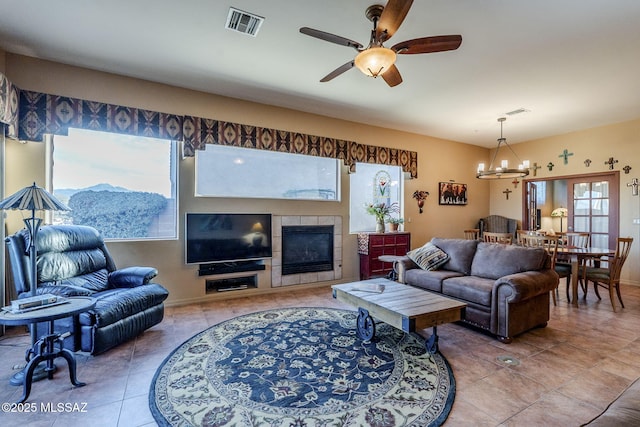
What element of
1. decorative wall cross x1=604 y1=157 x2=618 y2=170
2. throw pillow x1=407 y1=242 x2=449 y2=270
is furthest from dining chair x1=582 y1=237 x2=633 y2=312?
decorative wall cross x1=604 y1=157 x2=618 y2=170

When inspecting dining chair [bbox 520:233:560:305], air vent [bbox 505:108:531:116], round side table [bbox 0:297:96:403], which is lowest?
round side table [bbox 0:297:96:403]

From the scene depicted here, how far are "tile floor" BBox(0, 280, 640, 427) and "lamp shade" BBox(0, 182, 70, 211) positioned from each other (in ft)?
4.36

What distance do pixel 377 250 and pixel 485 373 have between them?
3108mm

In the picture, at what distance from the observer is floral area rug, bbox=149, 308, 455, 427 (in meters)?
1.86

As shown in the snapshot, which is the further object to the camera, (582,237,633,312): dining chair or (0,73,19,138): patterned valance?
(582,237,633,312): dining chair

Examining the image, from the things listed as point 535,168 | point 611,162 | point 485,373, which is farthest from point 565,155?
point 485,373

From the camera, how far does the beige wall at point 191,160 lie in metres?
3.38

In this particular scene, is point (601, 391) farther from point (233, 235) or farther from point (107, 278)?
point (107, 278)

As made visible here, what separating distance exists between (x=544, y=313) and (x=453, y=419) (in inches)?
88.0

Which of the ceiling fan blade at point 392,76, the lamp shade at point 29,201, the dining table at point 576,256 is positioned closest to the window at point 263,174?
the lamp shade at point 29,201

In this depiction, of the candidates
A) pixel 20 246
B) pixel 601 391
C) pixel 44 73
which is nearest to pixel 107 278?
pixel 20 246

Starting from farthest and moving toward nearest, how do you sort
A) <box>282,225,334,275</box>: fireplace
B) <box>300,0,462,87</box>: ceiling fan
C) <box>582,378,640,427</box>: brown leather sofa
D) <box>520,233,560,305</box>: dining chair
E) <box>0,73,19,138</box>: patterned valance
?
<box>282,225,334,275</box>: fireplace, <box>520,233,560,305</box>: dining chair, <box>0,73,19,138</box>: patterned valance, <box>300,0,462,87</box>: ceiling fan, <box>582,378,640,427</box>: brown leather sofa

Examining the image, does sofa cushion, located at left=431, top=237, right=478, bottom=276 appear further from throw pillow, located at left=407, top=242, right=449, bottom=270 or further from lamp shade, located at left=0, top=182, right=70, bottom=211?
lamp shade, located at left=0, top=182, right=70, bottom=211

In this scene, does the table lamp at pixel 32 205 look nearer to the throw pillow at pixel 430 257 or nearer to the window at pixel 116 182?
the window at pixel 116 182
